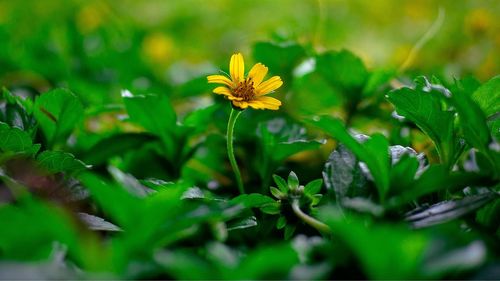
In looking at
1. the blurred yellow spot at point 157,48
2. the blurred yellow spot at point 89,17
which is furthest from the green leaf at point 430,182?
the blurred yellow spot at point 89,17

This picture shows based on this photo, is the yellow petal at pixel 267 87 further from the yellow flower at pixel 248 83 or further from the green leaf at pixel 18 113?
the green leaf at pixel 18 113

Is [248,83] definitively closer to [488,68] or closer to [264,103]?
[264,103]

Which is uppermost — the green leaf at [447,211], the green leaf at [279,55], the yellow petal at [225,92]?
the yellow petal at [225,92]

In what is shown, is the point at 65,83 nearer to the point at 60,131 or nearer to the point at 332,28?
the point at 60,131

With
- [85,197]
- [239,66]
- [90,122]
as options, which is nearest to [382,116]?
[239,66]

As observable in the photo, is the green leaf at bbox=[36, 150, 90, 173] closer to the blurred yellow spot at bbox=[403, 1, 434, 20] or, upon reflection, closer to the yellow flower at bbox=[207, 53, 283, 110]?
the yellow flower at bbox=[207, 53, 283, 110]

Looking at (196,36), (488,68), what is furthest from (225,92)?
(196,36)

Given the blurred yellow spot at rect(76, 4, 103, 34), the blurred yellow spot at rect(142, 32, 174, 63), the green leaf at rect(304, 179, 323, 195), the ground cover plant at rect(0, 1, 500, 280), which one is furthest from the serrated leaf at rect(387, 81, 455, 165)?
the blurred yellow spot at rect(76, 4, 103, 34)
